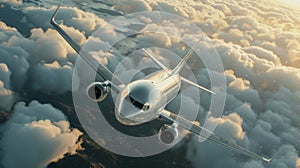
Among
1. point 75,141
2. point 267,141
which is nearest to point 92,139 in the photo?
point 75,141

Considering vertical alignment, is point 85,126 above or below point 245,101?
below

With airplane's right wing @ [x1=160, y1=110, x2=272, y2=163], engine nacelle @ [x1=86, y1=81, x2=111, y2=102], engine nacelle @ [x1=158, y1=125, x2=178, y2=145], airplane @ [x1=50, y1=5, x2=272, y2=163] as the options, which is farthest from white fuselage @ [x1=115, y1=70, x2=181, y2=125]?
engine nacelle @ [x1=86, y1=81, x2=111, y2=102]

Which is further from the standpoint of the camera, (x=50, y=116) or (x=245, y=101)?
(x=245, y=101)

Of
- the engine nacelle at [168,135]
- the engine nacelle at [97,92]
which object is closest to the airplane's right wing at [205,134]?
the engine nacelle at [168,135]

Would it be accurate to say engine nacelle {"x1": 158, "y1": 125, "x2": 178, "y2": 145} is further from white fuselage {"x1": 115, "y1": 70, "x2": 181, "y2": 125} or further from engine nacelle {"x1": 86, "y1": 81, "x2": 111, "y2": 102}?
engine nacelle {"x1": 86, "y1": 81, "x2": 111, "y2": 102}

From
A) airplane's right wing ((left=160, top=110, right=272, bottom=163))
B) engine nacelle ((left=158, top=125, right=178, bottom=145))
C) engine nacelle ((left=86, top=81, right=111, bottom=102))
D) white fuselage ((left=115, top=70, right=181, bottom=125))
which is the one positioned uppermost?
white fuselage ((left=115, top=70, right=181, bottom=125))

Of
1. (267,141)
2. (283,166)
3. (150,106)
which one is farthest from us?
(267,141)

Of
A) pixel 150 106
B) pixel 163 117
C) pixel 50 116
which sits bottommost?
pixel 50 116

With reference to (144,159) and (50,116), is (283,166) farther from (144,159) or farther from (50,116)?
(50,116)

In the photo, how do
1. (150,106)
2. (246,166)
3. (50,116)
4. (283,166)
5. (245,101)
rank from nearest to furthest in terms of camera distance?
1. (150,106)
2. (283,166)
3. (246,166)
4. (50,116)
5. (245,101)
